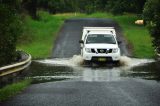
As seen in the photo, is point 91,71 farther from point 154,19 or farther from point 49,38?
point 49,38

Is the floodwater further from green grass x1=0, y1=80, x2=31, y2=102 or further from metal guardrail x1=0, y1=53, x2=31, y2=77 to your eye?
green grass x1=0, y1=80, x2=31, y2=102

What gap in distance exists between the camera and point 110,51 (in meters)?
29.0

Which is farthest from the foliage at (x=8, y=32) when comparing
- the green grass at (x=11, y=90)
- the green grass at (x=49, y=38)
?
the green grass at (x=49, y=38)

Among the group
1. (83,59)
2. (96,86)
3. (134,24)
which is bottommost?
(134,24)

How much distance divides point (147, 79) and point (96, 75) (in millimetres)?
2960

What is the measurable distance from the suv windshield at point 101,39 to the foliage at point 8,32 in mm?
6475

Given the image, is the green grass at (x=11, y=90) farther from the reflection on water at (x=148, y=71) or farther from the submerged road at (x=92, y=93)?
the reflection on water at (x=148, y=71)

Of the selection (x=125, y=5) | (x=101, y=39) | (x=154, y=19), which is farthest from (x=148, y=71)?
(x=125, y=5)

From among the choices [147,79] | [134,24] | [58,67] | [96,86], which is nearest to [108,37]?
[58,67]

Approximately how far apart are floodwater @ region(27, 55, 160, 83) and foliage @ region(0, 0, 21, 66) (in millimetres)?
1416

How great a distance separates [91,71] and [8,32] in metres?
4.92

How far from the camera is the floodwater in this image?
22.5m

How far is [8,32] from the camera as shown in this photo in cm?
2361

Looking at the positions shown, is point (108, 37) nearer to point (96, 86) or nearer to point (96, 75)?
point (96, 75)
